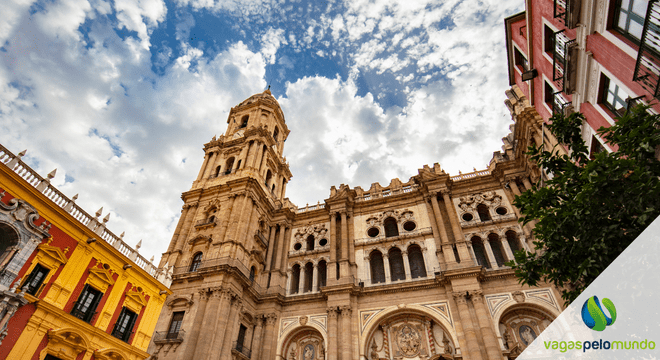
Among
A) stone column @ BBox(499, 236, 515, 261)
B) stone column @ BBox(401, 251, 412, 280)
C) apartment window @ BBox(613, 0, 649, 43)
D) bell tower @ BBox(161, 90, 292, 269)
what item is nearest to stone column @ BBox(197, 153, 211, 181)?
bell tower @ BBox(161, 90, 292, 269)

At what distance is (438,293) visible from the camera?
2345 cm

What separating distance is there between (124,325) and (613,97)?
22.7 m

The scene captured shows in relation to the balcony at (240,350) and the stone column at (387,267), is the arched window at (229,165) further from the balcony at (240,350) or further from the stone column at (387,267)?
the stone column at (387,267)

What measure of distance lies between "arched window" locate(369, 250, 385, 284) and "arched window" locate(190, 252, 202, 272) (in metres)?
13.2

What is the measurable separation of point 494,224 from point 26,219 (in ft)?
89.5

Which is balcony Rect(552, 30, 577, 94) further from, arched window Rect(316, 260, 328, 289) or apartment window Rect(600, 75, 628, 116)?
arched window Rect(316, 260, 328, 289)

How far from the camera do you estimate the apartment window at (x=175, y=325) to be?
2200cm

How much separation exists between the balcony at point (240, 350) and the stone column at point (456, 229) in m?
16.1

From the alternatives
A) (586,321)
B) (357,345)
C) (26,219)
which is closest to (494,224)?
(357,345)

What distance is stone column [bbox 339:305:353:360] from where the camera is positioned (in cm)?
2184

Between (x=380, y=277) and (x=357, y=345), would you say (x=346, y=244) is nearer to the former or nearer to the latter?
(x=380, y=277)

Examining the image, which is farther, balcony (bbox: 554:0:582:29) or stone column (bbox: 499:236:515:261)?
stone column (bbox: 499:236:515:261)

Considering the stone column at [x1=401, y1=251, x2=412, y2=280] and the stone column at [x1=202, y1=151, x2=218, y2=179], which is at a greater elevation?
the stone column at [x1=202, y1=151, x2=218, y2=179]

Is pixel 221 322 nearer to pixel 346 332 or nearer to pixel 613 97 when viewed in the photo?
pixel 346 332
